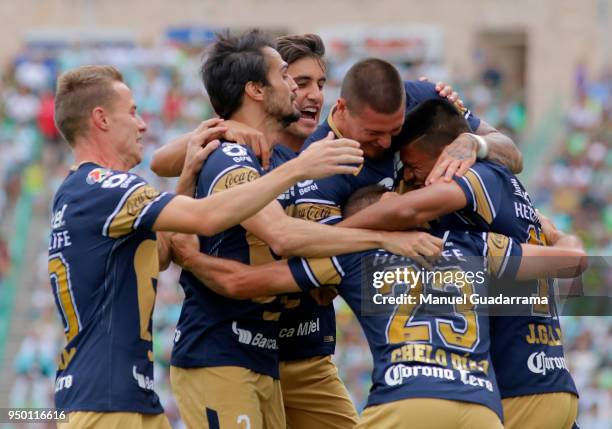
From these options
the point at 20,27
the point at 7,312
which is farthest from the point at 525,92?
the point at 7,312

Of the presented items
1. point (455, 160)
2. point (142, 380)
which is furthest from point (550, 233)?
point (142, 380)

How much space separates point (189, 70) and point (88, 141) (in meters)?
23.2

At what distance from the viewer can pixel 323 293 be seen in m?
7.13

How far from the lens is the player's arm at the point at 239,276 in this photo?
22.5 feet

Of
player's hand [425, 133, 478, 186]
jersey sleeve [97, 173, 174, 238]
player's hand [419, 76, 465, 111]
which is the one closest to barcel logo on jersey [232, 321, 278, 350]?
jersey sleeve [97, 173, 174, 238]

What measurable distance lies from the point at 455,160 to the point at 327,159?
2.37ft

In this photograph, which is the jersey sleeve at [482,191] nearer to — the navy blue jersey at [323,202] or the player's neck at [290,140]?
the navy blue jersey at [323,202]

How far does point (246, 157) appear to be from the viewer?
701cm

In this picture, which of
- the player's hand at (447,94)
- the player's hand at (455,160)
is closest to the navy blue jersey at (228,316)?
the player's hand at (455,160)

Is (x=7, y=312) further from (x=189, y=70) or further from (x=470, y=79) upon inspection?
(x=470, y=79)

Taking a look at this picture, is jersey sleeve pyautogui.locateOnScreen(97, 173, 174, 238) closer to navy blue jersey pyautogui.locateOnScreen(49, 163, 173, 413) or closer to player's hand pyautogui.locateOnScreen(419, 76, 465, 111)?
navy blue jersey pyautogui.locateOnScreen(49, 163, 173, 413)

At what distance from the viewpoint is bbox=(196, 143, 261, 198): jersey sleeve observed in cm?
689

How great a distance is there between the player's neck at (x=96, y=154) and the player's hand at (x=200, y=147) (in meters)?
0.54

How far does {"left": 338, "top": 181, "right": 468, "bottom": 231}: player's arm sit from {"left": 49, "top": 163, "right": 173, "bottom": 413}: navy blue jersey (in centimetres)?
108
